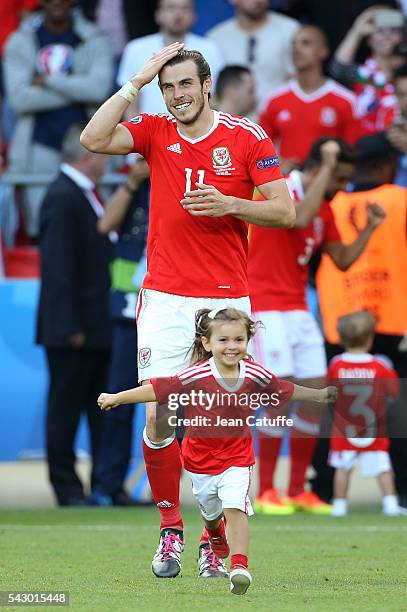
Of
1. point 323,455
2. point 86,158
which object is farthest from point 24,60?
point 323,455

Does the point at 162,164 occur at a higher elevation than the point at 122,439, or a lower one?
higher

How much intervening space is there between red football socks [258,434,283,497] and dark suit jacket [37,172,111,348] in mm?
1515

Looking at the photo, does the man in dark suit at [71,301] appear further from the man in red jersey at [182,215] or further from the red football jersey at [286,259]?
the man in red jersey at [182,215]

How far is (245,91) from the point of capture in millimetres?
10781

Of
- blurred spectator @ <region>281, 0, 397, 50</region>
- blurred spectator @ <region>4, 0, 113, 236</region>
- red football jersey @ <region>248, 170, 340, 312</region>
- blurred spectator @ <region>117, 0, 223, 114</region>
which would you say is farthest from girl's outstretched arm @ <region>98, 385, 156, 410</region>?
blurred spectator @ <region>281, 0, 397, 50</region>

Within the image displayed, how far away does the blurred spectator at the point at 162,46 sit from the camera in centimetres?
1273

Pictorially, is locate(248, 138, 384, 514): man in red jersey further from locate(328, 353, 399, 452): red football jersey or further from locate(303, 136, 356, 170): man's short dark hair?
locate(328, 353, 399, 452): red football jersey

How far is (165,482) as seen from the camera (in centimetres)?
680

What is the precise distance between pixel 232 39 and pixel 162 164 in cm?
683

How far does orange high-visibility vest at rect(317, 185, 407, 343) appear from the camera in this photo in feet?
35.6

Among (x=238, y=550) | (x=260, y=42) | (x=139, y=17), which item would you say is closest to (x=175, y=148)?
(x=238, y=550)

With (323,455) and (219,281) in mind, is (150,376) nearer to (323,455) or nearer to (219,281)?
(219,281)

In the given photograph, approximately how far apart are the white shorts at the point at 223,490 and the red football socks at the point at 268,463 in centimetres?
358

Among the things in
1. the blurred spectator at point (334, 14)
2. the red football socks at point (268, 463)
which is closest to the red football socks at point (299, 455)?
the red football socks at point (268, 463)
